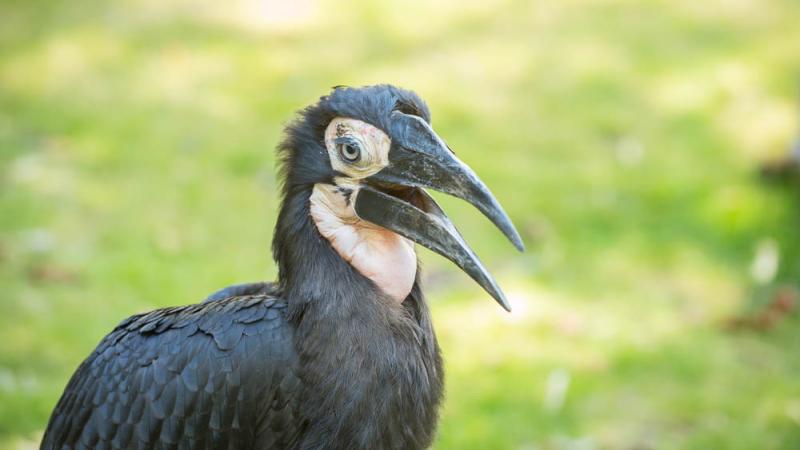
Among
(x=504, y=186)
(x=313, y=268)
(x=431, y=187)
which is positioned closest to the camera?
(x=431, y=187)

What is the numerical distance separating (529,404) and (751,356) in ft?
4.37

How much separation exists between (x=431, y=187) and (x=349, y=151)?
→ 11.2 inches

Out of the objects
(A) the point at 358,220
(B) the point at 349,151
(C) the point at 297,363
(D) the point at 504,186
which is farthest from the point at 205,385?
(D) the point at 504,186

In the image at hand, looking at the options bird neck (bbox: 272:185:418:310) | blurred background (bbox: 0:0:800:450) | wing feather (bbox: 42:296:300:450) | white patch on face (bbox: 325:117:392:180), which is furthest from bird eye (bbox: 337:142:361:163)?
blurred background (bbox: 0:0:800:450)

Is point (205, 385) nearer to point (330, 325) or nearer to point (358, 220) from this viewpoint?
point (330, 325)

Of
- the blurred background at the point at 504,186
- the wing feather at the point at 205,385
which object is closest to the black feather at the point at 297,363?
the wing feather at the point at 205,385

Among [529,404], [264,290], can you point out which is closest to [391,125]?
[264,290]

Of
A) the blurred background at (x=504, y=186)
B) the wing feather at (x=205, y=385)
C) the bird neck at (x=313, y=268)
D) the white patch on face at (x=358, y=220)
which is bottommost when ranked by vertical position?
the wing feather at (x=205, y=385)

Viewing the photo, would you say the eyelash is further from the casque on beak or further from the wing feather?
the wing feather

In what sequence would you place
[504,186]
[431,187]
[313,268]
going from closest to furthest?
[431,187] → [313,268] → [504,186]

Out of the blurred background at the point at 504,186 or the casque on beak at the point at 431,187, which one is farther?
the blurred background at the point at 504,186

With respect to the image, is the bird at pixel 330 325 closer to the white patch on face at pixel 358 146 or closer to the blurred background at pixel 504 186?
the white patch on face at pixel 358 146

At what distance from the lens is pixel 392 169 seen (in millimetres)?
2947

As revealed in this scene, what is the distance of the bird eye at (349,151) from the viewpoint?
2949 millimetres
